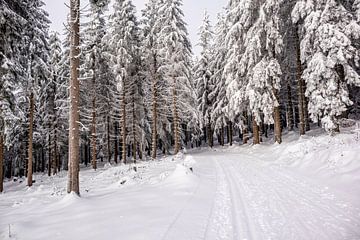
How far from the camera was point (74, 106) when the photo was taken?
10.6 m

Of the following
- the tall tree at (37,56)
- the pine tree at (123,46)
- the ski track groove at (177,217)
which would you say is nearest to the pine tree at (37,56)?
the tall tree at (37,56)

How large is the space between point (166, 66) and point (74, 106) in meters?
17.1

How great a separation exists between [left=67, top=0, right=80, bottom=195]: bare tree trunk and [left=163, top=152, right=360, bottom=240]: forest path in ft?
14.9

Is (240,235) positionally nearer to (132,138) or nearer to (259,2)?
(259,2)

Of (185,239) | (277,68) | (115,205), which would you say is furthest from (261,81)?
(185,239)

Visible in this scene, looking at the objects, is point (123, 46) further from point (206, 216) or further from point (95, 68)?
point (206, 216)

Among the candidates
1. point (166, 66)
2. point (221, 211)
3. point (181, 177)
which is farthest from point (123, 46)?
point (221, 211)

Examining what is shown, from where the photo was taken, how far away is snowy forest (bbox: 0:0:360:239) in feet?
51.0

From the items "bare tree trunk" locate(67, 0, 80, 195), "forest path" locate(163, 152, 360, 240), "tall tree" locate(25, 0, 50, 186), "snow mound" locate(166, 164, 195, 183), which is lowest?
"forest path" locate(163, 152, 360, 240)

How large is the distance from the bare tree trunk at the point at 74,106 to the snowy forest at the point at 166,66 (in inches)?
1.5

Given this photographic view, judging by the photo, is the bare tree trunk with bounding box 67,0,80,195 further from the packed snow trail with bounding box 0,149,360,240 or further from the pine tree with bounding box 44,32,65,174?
the pine tree with bounding box 44,32,65,174

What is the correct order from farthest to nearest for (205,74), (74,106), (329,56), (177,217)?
1. (205,74)
2. (329,56)
3. (74,106)
4. (177,217)

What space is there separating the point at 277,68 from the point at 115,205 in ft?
62.3

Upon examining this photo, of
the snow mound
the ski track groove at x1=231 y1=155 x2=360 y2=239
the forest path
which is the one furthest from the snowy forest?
the ski track groove at x1=231 y1=155 x2=360 y2=239
